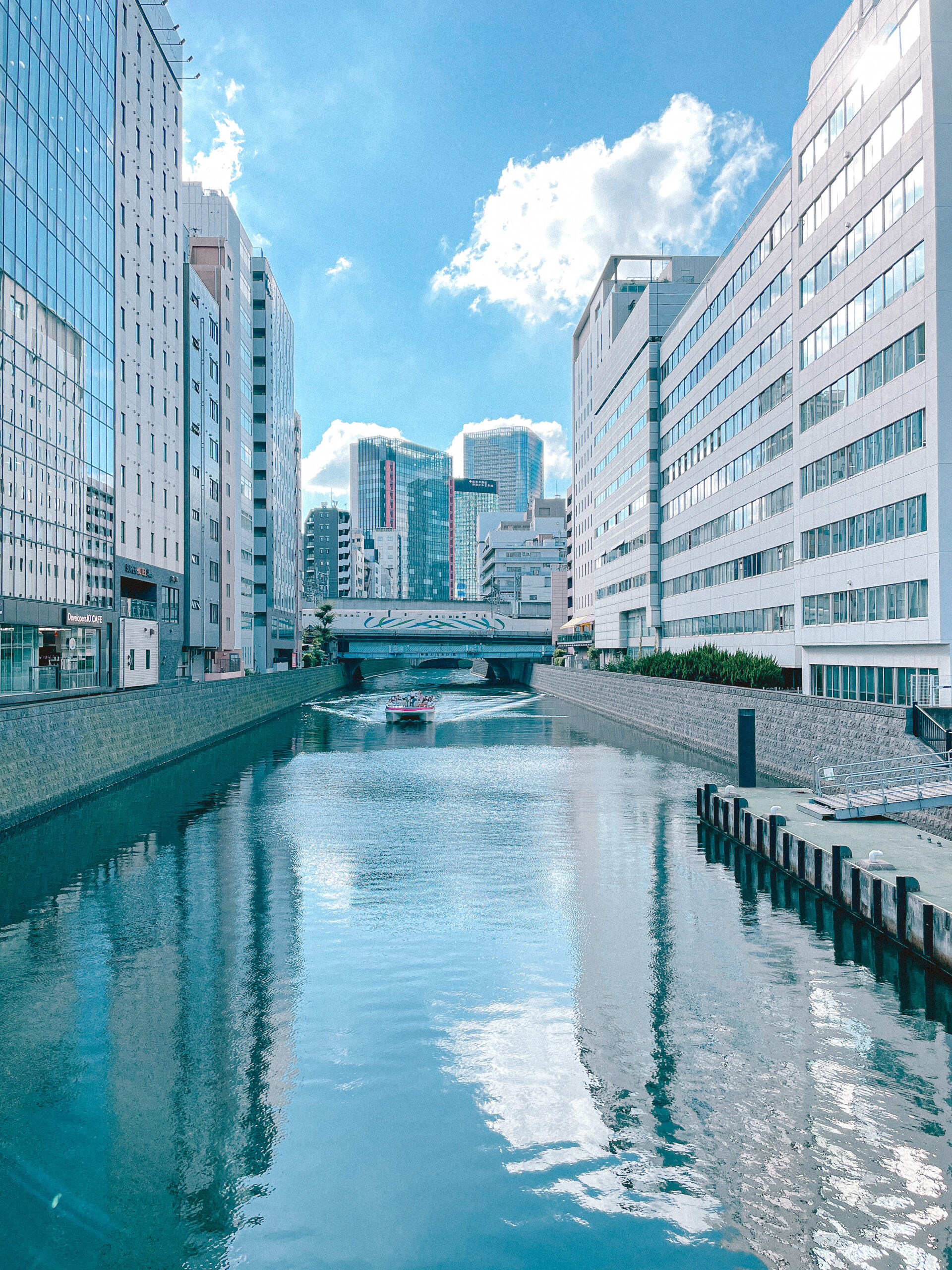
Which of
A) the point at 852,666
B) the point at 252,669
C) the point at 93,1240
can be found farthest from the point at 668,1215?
the point at 252,669

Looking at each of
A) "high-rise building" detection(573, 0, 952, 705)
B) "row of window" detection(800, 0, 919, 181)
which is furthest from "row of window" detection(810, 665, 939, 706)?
"row of window" detection(800, 0, 919, 181)

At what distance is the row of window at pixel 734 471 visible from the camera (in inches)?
2125

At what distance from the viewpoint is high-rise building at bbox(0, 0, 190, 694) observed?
144ft

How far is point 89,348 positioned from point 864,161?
44.0 m

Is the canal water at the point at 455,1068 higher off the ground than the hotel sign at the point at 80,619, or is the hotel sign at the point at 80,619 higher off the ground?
the hotel sign at the point at 80,619

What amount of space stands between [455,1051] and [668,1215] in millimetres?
4770

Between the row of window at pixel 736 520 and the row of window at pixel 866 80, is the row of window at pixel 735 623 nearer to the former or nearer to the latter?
the row of window at pixel 736 520

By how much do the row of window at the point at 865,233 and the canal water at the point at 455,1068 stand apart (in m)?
28.8

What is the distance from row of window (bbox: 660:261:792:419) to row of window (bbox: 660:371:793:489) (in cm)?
515

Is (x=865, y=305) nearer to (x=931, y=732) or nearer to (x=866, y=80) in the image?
(x=866, y=80)

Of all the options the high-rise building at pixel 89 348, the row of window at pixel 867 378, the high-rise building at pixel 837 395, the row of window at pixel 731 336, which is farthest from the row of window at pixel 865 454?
the high-rise building at pixel 89 348

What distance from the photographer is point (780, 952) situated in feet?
62.8

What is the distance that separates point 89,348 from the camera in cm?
5309

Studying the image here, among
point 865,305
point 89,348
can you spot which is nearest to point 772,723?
point 865,305
